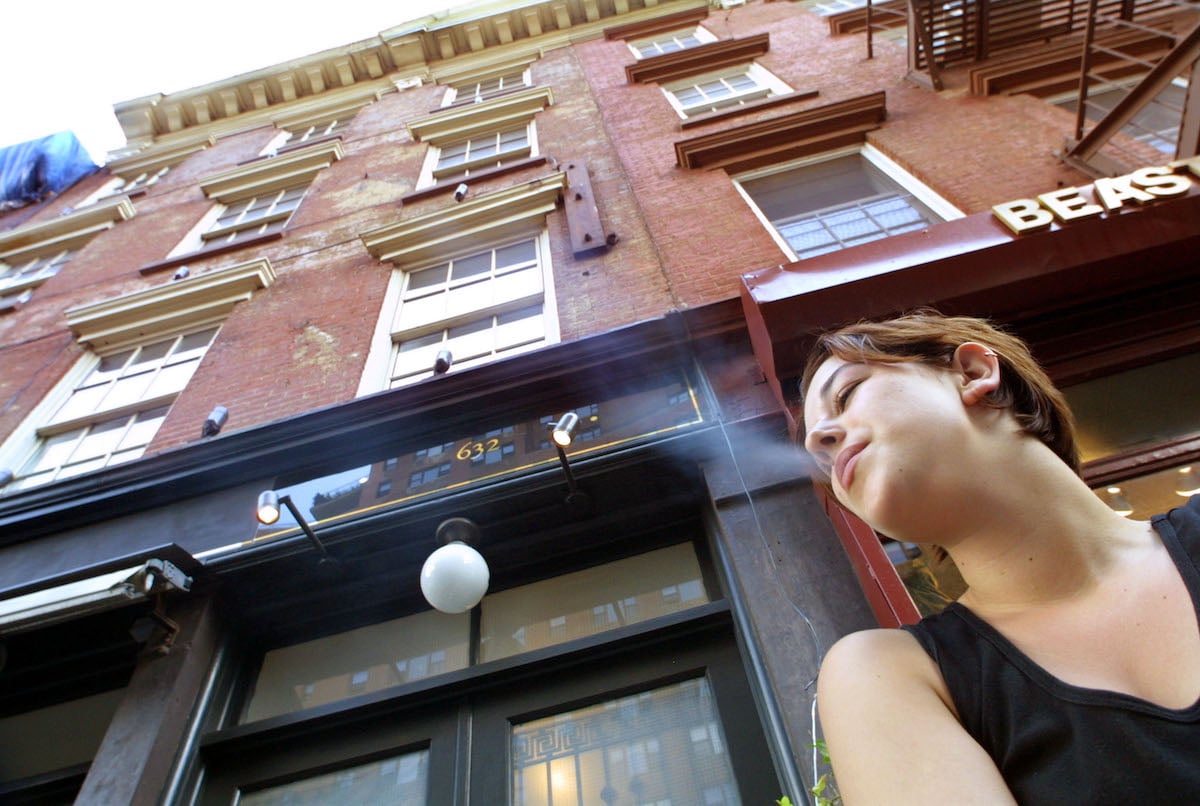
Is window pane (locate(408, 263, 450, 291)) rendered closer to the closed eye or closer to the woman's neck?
the closed eye

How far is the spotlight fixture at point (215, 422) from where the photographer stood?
16.9 feet

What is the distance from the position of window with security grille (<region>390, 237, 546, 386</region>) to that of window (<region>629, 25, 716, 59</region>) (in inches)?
308

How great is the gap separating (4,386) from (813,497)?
934 centimetres

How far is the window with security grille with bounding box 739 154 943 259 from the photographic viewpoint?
5922 mm

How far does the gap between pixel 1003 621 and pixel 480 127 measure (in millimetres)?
11556

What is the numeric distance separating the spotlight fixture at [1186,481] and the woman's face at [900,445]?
2.23 m

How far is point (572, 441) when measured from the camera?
4172 mm

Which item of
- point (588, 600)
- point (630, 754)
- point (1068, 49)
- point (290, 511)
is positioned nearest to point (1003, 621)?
point (630, 754)

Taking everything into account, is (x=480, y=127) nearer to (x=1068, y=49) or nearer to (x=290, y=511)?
(x=1068, y=49)

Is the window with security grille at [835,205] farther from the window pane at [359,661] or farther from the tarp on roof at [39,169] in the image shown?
the tarp on roof at [39,169]

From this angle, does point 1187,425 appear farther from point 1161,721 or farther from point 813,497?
point 1161,721

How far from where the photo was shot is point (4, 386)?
24.0 feet

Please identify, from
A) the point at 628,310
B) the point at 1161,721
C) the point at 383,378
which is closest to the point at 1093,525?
the point at 1161,721

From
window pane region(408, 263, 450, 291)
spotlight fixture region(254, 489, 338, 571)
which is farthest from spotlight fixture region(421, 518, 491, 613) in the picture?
window pane region(408, 263, 450, 291)
